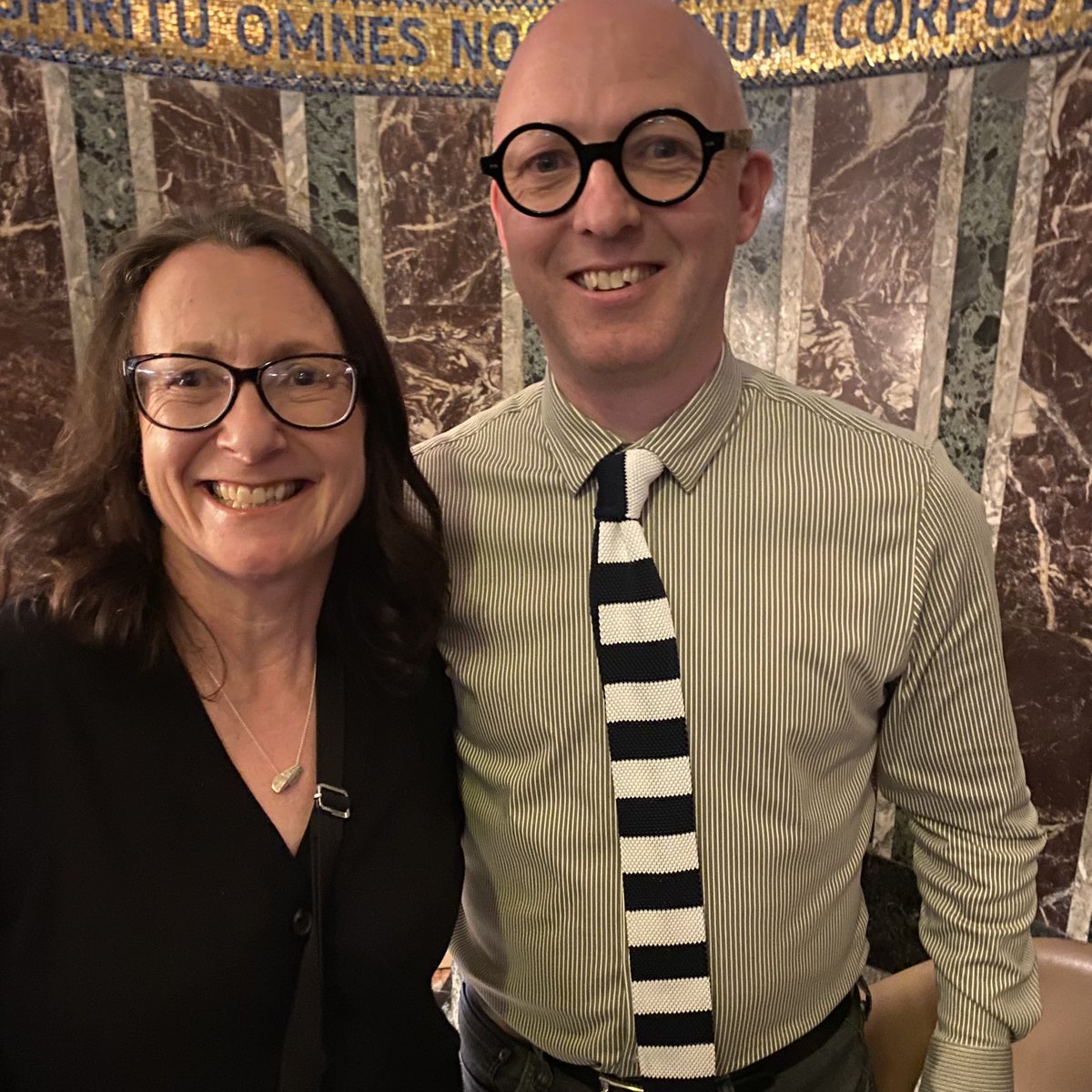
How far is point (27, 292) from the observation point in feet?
10.0

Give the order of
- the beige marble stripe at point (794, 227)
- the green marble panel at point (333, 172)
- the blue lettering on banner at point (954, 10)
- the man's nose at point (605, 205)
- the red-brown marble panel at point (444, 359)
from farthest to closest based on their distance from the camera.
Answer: the red-brown marble panel at point (444, 359) < the green marble panel at point (333, 172) < the beige marble stripe at point (794, 227) < the blue lettering on banner at point (954, 10) < the man's nose at point (605, 205)

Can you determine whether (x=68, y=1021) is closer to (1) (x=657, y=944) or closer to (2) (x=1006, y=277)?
(1) (x=657, y=944)

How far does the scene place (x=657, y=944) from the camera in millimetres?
1327

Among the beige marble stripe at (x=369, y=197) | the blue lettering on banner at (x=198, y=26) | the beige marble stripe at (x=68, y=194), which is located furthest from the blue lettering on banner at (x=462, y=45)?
the beige marble stripe at (x=68, y=194)

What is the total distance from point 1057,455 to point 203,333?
2439 millimetres

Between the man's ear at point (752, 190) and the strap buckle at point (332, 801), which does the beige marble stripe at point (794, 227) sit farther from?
the strap buckle at point (332, 801)

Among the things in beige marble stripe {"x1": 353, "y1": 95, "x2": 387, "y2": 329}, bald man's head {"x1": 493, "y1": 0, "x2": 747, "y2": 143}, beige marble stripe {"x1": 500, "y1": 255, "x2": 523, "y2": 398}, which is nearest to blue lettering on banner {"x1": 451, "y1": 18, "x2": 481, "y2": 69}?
beige marble stripe {"x1": 353, "y1": 95, "x2": 387, "y2": 329}

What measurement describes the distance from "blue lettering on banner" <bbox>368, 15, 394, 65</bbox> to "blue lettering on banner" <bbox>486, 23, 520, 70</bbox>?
33 centimetres

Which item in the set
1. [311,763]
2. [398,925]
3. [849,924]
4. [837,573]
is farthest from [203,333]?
[849,924]

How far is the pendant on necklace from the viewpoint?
1.24 metres

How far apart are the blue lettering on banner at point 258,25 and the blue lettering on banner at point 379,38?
319mm

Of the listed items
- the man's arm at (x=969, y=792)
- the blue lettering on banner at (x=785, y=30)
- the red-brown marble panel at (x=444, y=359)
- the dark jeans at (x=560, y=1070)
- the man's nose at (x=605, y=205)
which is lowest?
the dark jeans at (x=560, y=1070)

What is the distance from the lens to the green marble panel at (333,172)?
3.27 metres

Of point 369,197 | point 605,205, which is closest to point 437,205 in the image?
point 369,197
